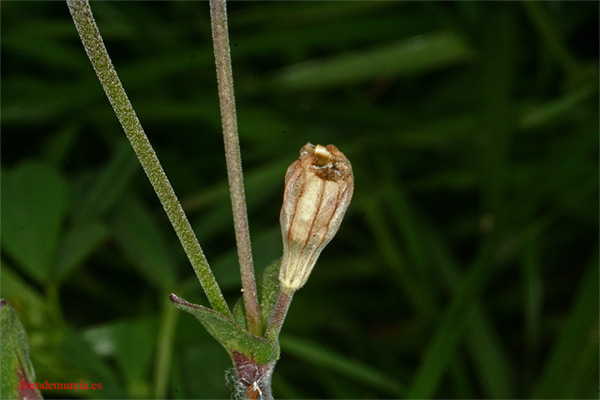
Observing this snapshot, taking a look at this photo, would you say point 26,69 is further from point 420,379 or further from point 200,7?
point 420,379

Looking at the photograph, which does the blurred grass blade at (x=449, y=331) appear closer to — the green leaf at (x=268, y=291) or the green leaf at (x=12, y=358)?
the green leaf at (x=268, y=291)

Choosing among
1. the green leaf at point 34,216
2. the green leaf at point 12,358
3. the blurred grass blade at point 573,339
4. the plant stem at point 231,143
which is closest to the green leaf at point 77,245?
the green leaf at point 34,216

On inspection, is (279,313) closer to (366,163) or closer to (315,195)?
(315,195)

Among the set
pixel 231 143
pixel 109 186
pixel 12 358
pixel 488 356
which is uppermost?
pixel 231 143

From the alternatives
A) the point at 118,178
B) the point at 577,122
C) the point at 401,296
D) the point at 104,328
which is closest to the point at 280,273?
the point at 104,328

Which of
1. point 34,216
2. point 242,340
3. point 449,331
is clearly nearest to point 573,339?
point 449,331

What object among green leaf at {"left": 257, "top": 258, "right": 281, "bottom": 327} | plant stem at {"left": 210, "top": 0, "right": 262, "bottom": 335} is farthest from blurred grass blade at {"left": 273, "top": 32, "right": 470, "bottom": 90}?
plant stem at {"left": 210, "top": 0, "right": 262, "bottom": 335}
